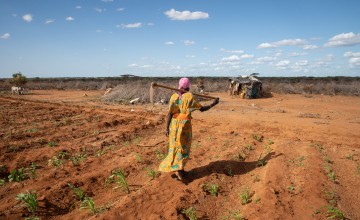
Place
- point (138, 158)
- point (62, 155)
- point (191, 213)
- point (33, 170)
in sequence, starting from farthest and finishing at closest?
point (62, 155), point (138, 158), point (33, 170), point (191, 213)

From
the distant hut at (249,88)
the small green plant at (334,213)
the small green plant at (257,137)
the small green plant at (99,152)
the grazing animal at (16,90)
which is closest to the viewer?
the small green plant at (334,213)

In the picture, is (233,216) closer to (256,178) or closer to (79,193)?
(256,178)

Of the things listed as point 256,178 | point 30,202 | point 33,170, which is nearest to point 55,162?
point 33,170

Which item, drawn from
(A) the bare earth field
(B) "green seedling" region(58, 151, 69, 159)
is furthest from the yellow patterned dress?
(B) "green seedling" region(58, 151, 69, 159)

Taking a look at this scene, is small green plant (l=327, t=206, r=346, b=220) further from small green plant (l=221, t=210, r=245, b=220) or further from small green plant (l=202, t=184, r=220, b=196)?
small green plant (l=202, t=184, r=220, b=196)

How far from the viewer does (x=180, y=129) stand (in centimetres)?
461

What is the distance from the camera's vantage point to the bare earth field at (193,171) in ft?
13.0

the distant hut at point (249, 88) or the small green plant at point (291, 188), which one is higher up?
the distant hut at point (249, 88)

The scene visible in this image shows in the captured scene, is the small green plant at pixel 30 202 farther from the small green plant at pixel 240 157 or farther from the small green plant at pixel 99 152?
the small green plant at pixel 240 157

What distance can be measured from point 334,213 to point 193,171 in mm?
2388

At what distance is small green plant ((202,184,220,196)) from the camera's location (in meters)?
4.46

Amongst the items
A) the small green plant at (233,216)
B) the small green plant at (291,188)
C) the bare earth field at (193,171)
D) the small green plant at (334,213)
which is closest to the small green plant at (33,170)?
the bare earth field at (193,171)

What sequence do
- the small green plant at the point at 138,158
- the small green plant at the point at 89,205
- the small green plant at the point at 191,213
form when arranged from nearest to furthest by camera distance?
the small green plant at the point at 191,213, the small green plant at the point at 89,205, the small green plant at the point at 138,158

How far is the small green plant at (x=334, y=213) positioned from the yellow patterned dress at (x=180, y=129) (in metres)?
2.19
